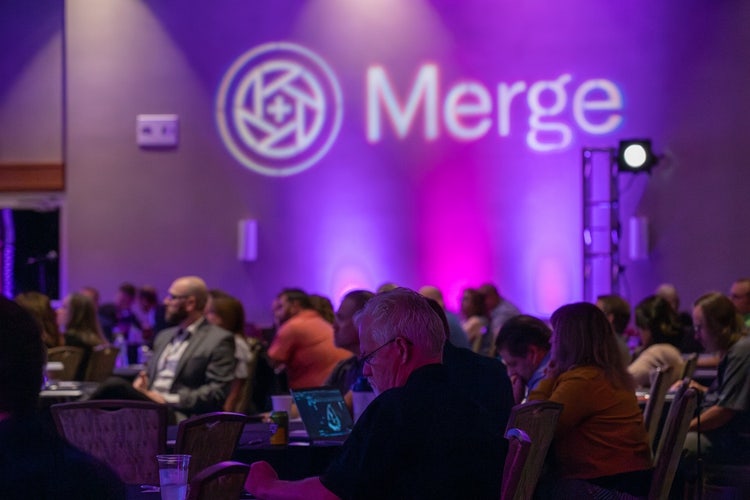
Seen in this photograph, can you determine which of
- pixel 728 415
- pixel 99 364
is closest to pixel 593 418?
pixel 728 415

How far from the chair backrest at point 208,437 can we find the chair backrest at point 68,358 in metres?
4.98

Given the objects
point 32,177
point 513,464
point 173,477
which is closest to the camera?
point 513,464

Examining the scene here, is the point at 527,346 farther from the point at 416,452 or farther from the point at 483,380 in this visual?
the point at 416,452

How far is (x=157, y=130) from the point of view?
13.2 meters

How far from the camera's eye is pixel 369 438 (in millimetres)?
2650

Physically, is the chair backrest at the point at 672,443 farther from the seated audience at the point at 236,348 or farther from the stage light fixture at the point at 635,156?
the stage light fixture at the point at 635,156

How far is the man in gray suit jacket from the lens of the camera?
7309 mm

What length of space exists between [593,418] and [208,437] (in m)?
1.48

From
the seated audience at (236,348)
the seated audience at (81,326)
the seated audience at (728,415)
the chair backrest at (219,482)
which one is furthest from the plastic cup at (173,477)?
the seated audience at (81,326)

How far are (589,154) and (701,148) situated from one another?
1.11 meters

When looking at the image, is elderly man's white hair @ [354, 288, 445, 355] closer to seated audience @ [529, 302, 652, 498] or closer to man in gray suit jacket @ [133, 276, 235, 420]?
seated audience @ [529, 302, 652, 498]

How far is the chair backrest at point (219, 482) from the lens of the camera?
2.27m

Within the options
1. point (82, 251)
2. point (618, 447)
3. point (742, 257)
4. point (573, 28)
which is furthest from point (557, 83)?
point (618, 447)

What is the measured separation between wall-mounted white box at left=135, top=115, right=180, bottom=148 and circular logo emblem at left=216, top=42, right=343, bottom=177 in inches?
19.0
